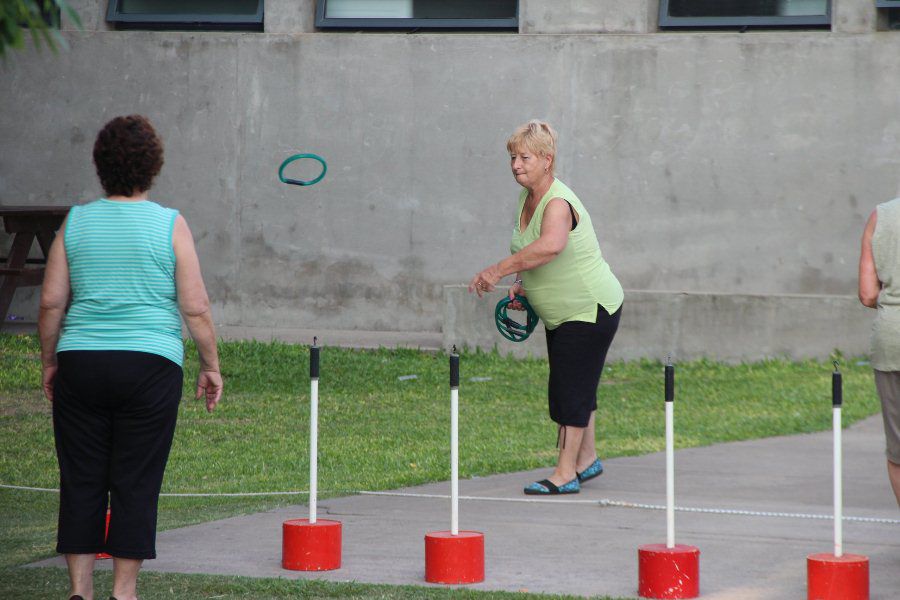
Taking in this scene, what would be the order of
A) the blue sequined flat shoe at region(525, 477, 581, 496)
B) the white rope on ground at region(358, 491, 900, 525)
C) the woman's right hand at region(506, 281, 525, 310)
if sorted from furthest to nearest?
1. the woman's right hand at region(506, 281, 525, 310)
2. the blue sequined flat shoe at region(525, 477, 581, 496)
3. the white rope on ground at region(358, 491, 900, 525)

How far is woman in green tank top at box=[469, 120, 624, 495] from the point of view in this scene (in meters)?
7.27

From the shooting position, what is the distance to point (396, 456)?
8.98 meters

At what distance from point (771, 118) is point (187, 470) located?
827 centimetres

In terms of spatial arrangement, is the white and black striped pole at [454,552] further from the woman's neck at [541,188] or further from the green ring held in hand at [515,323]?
the green ring held in hand at [515,323]

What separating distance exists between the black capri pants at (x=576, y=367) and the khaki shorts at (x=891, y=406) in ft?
6.15

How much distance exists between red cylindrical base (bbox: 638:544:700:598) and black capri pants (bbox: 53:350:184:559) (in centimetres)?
183

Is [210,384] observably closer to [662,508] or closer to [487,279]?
[487,279]

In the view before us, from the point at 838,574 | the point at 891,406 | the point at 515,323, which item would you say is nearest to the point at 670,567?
the point at 838,574

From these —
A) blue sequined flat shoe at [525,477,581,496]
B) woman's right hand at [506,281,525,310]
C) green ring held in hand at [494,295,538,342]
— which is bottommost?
blue sequined flat shoe at [525,477,581,496]

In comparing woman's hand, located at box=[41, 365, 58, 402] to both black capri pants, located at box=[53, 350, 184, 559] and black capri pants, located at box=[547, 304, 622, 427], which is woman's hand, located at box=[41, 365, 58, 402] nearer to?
black capri pants, located at box=[53, 350, 184, 559]

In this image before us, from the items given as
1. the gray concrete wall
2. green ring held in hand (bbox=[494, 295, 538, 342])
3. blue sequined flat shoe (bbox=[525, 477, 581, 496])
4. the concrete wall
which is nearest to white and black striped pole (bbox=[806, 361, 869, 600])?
blue sequined flat shoe (bbox=[525, 477, 581, 496])

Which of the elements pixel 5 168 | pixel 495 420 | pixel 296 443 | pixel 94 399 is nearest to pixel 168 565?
pixel 94 399

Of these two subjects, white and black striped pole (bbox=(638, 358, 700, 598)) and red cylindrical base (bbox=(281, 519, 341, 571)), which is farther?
red cylindrical base (bbox=(281, 519, 341, 571))

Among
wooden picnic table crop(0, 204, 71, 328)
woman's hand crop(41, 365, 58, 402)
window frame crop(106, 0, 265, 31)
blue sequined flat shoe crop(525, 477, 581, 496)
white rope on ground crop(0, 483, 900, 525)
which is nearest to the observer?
woman's hand crop(41, 365, 58, 402)
